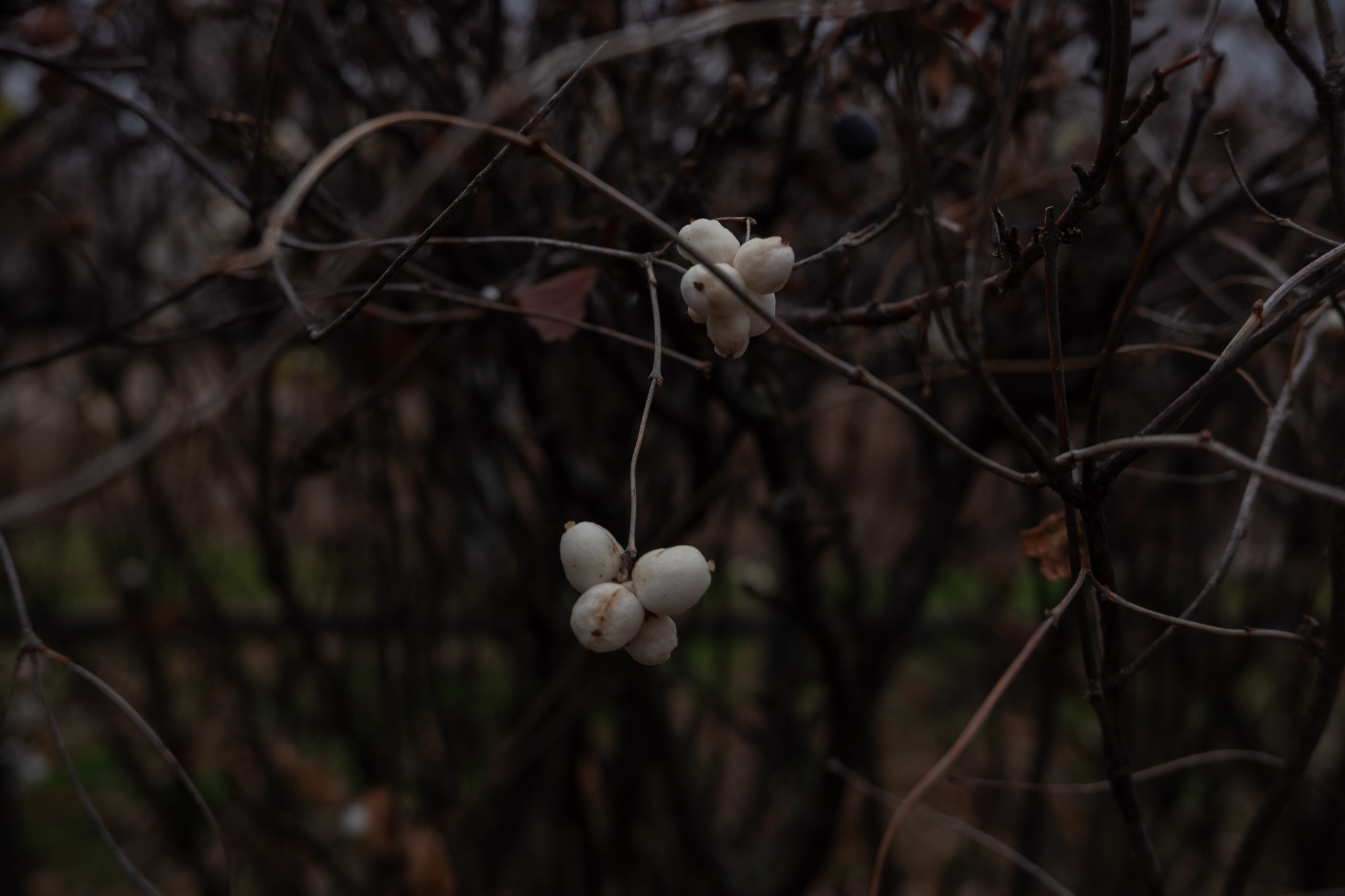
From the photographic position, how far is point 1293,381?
0.68 m

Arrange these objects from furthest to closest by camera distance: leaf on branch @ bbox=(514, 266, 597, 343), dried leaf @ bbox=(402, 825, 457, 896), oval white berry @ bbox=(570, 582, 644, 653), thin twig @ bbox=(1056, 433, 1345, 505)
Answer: dried leaf @ bbox=(402, 825, 457, 896) < leaf on branch @ bbox=(514, 266, 597, 343) < oval white berry @ bbox=(570, 582, 644, 653) < thin twig @ bbox=(1056, 433, 1345, 505)

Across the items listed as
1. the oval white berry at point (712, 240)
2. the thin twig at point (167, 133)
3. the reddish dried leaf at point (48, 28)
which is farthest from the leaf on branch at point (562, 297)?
the reddish dried leaf at point (48, 28)

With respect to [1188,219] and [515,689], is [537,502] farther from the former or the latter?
[1188,219]

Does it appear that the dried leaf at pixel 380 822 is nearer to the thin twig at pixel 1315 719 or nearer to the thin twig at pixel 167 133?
the thin twig at pixel 167 133

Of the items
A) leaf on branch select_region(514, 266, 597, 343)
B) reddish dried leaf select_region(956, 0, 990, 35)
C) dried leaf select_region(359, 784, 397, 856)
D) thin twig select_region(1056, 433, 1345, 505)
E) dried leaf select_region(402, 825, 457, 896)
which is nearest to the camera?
thin twig select_region(1056, 433, 1345, 505)

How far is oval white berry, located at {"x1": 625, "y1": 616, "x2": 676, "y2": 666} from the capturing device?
569 mm

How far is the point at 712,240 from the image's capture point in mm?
575

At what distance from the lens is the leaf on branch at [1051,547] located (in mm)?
686

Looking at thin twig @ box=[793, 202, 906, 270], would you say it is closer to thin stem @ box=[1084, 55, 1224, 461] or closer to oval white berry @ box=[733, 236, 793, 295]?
oval white berry @ box=[733, 236, 793, 295]

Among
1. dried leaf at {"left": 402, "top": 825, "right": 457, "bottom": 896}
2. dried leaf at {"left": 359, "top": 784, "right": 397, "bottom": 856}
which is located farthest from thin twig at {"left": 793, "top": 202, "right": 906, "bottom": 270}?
dried leaf at {"left": 359, "top": 784, "right": 397, "bottom": 856}

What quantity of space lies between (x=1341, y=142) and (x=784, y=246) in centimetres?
43

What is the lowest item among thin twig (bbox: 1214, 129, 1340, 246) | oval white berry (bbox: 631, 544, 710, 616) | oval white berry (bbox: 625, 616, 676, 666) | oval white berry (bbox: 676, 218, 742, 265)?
oval white berry (bbox: 625, 616, 676, 666)

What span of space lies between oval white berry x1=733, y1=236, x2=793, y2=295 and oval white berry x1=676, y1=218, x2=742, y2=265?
19 mm

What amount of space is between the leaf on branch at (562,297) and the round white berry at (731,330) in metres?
0.20
